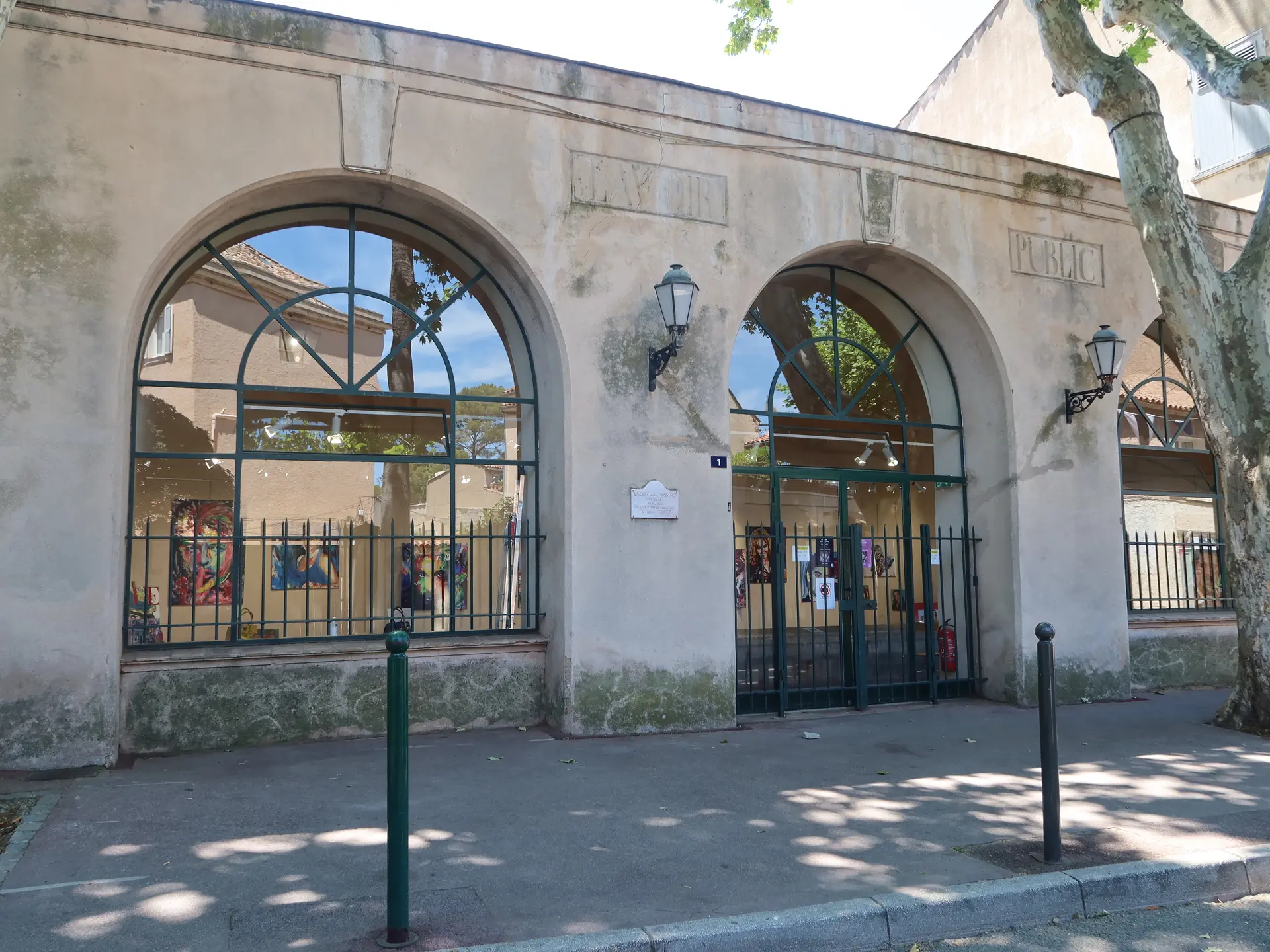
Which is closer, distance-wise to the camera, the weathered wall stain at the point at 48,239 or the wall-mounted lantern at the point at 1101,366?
the weathered wall stain at the point at 48,239

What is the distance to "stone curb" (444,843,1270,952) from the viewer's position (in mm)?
3566

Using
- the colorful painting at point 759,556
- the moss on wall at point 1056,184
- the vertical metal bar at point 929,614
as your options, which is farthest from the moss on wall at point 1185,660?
the moss on wall at point 1056,184

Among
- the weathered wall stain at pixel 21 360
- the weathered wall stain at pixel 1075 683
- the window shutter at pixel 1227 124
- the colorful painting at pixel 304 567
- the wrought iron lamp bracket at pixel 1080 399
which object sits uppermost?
the window shutter at pixel 1227 124

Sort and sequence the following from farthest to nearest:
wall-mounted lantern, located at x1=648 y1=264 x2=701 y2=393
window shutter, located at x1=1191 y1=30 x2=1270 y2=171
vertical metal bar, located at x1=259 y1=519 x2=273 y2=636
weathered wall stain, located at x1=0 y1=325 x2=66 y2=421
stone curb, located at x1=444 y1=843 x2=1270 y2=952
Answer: window shutter, located at x1=1191 y1=30 x2=1270 y2=171 → wall-mounted lantern, located at x1=648 y1=264 x2=701 y2=393 → vertical metal bar, located at x1=259 y1=519 x2=273 y2=636 → weathered wall stain, located at x1=0 y1=325 x2=66 y2=421 → stone curb, located at x1=444 y1=843 x2=1270 y2=952

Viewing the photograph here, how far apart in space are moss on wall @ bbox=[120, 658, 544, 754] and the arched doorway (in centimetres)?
228

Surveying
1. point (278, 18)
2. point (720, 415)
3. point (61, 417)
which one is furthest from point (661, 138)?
point (61, 417)

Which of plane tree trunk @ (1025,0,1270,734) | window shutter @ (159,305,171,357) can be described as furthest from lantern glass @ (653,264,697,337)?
plane tree trunk @ (1025,0,1270,734)

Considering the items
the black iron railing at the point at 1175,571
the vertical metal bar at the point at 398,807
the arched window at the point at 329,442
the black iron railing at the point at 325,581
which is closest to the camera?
the vertical metal bar at the point at 398,807

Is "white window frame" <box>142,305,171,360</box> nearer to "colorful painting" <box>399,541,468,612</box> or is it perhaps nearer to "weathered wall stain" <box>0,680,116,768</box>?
"colorful painting" <box>399,541,468,612</box>

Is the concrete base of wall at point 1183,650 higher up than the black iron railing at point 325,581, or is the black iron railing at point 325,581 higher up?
the black iron railing at point 325,581

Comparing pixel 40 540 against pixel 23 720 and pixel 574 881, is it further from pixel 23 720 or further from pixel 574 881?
pixel 574 881

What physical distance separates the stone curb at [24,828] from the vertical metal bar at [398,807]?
2015mm

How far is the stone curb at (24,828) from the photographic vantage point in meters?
4.34

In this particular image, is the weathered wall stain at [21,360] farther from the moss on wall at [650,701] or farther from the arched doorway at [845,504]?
the arched doorway at [845,504]
